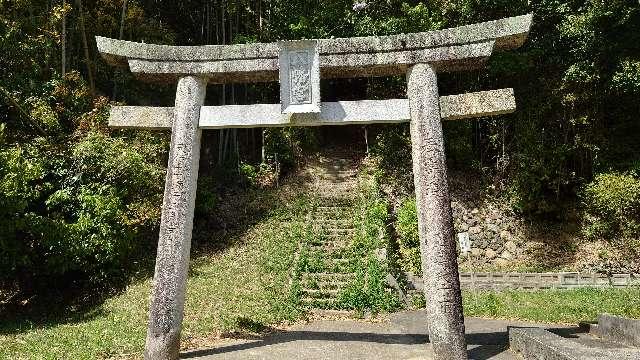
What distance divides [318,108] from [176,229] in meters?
2.19

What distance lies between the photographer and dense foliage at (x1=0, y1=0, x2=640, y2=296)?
1096cm

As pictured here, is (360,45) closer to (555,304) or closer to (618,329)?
(618,329)

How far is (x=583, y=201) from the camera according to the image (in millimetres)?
14648

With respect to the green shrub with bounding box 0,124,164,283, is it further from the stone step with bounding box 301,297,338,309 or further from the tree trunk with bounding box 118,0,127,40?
the stone step with bounding box 301,297,338,309

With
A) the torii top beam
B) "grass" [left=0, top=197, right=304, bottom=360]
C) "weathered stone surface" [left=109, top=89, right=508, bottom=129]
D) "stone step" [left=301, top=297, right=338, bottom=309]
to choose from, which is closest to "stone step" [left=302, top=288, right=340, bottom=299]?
"stone step" [left=301, top=297, right=338, bottom=309]

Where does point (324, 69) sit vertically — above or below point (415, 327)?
above

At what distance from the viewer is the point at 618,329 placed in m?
5.62

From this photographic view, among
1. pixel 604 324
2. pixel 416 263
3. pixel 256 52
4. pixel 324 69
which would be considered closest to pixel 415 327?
pixel 604 324

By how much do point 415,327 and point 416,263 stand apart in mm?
6633

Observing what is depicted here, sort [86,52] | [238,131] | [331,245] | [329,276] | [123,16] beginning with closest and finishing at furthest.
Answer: [329,276] < [331,245] < [86,52] < [123,16] < [238,131]

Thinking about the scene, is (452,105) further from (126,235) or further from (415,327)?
(126,235)

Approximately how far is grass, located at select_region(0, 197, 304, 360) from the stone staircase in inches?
21.0

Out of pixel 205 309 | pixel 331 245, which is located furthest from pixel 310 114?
pixel 331 245

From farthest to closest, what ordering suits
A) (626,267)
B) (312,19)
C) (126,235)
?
1. (312,19)
2. (626,267)
3. (126,235)
